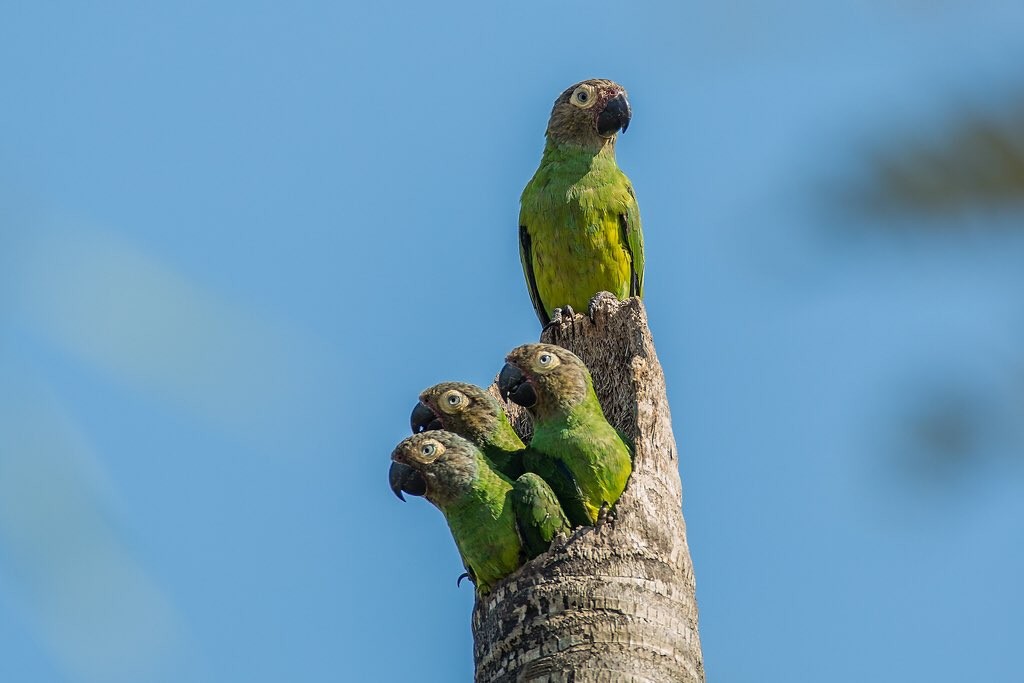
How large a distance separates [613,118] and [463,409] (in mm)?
A: 2845

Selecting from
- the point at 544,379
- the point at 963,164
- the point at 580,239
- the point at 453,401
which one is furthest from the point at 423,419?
the point at 963,164

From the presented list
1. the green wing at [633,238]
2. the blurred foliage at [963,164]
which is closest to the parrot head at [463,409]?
the green wing at [633,238]

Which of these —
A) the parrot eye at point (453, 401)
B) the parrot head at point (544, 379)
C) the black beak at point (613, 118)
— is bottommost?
the parrot head at point (544, 379)

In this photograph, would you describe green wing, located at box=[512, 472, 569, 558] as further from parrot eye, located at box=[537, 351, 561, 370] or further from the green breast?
the green breast

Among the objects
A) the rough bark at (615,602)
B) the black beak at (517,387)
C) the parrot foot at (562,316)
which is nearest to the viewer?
the rough bark at (615,602)

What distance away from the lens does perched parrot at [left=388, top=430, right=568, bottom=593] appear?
5816 mm

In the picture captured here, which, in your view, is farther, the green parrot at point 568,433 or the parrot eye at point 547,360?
the parrot eye at point 547,360

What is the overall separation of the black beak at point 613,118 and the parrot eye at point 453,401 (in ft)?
8.89

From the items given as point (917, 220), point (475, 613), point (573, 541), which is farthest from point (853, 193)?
point (475, 613)

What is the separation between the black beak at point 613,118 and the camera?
8953mm

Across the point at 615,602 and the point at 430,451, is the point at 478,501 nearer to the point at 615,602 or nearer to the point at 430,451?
the point at 430,451

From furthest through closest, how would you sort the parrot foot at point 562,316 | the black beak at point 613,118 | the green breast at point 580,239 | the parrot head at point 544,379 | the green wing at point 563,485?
1. the black beak at point 613,118
2. the green breast at point 580,239
3. the parrot foot at point 562,316
4. the parrot head at point 544,379
5. the green wing at point 563,485

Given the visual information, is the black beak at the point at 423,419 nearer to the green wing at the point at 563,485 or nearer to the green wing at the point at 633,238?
the green wing at the point at 563,485

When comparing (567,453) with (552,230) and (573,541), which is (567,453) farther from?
(552,230)
